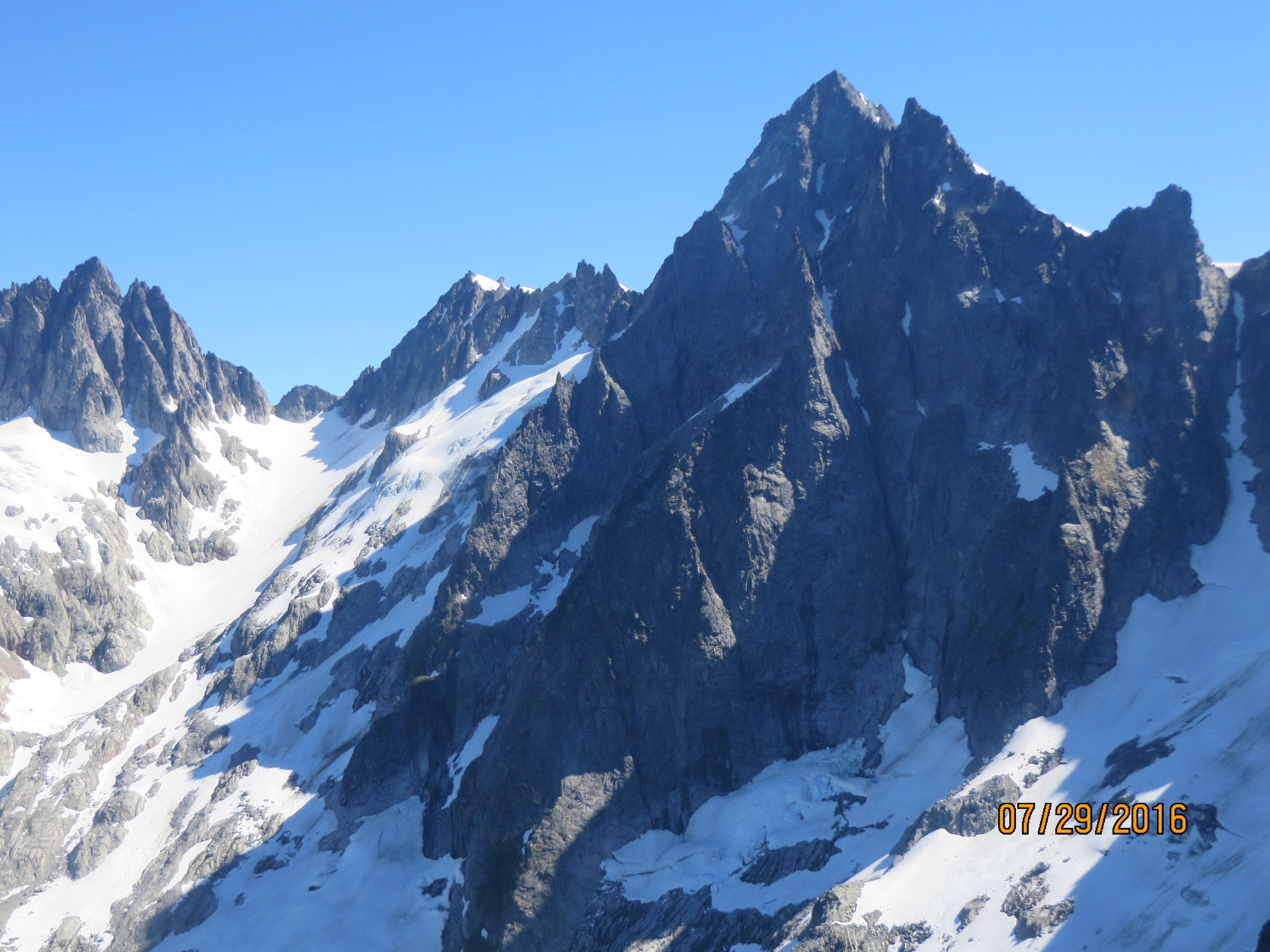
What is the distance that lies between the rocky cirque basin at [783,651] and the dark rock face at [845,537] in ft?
1.00

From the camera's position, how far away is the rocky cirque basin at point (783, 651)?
4888 cm

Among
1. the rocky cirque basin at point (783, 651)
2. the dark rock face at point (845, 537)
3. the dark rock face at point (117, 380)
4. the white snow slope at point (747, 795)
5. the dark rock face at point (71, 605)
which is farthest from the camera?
the dark rock face at point (117, 380)

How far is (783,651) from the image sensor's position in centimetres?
6519

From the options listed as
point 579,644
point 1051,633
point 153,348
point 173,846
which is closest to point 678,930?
point 579,644

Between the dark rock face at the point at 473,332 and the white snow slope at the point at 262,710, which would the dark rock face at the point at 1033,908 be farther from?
the dark rock face at the point at 473,332

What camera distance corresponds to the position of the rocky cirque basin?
160ft

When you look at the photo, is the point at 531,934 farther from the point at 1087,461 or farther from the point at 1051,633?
the point at 1087,461

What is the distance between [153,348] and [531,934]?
14632 cm

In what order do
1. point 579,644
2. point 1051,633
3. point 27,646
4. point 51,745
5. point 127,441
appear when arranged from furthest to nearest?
point 127,441, point 27,646, point 51,745, point 579,644, point 1051,633

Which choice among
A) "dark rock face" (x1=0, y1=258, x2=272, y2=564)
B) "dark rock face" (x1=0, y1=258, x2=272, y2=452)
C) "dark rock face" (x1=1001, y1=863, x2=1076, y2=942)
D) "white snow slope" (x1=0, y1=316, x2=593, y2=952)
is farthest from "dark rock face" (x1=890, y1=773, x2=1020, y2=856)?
"dark rock face" (x1=0, y1=258, x2=272, y2=452)

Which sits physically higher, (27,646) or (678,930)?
(27,646)

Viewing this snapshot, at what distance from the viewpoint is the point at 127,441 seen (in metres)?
149

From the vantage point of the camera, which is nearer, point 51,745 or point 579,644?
point 579,644
